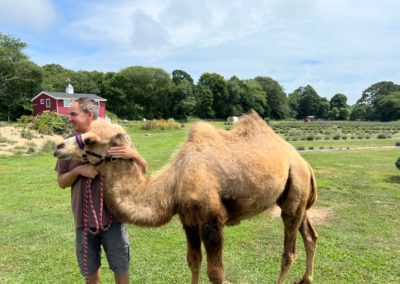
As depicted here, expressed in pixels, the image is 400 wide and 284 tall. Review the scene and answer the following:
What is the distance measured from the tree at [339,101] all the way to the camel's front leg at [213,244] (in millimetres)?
130472

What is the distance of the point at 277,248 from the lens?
22.2 ft

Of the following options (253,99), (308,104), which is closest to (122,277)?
(253,99)

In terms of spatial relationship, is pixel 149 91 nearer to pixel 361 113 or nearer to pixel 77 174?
pixel 361 113

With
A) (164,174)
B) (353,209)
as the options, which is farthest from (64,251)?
(353,209)

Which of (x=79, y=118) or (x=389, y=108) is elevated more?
(x=79, y=118)

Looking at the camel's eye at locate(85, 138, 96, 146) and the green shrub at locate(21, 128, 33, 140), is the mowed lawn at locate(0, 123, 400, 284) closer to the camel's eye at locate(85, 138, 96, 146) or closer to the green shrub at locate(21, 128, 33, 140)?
the camel's eye at locate(85, 138, 96, 146)

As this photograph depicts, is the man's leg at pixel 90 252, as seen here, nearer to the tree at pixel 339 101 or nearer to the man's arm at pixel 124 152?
the man's arm at pixel 124 152

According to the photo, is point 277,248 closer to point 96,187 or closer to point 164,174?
point 164,174

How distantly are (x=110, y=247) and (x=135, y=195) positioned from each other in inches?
25.1

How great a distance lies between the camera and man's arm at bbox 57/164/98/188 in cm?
357

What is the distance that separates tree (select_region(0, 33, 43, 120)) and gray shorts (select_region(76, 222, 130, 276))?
182ft

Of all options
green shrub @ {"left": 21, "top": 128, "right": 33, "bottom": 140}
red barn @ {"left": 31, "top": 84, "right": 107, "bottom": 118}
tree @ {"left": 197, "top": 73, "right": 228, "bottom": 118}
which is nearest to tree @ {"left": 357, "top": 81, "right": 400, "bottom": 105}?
tree @ {"left": 197, "top": 73, "right": 228, "bottom": 118}

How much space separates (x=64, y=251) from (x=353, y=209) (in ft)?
22.3

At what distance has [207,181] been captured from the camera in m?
3.85
